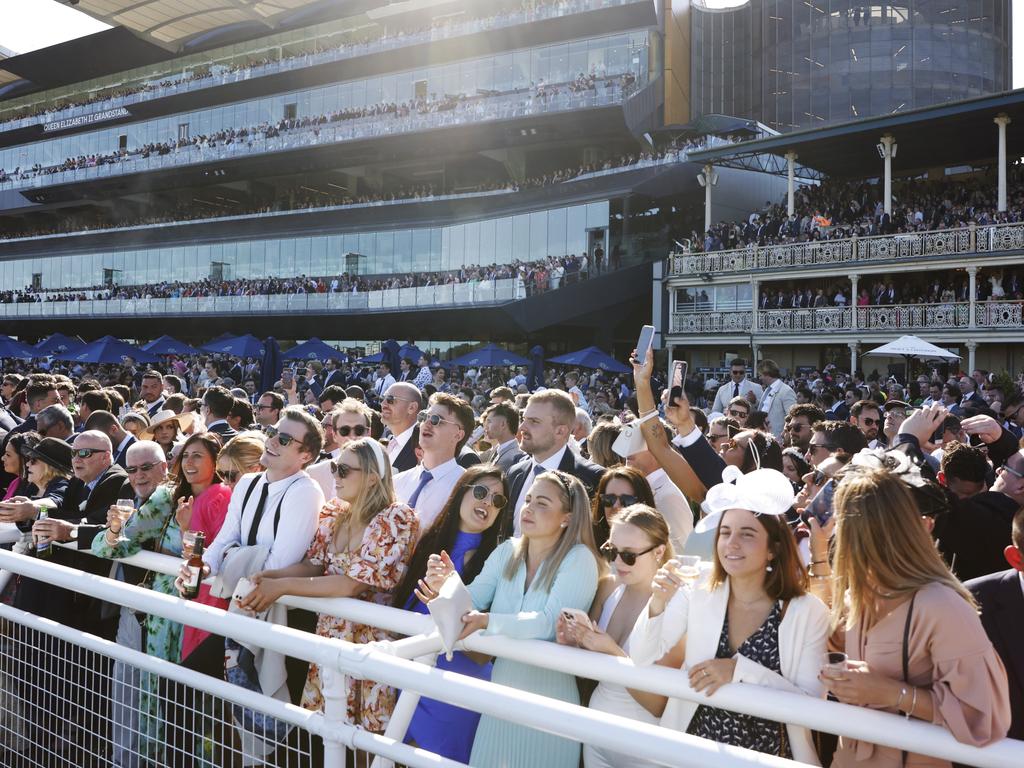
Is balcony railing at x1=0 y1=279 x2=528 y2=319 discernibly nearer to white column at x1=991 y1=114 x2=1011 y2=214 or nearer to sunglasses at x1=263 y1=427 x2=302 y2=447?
white column at x1=991 y1=114 x2=1011 y2=214

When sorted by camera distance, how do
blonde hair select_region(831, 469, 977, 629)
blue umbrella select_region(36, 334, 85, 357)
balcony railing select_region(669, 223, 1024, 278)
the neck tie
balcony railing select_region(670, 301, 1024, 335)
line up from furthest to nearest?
blue umbrella select_region(36, 334, 85, 357) → balcony railing select_region(669, 223, 1024, 278) → balcony railing select_region(670, 301, 1024, 335) → the neck tie → blonde hair select_region(831, 469, 977, 629)

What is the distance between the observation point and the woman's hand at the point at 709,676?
86.7 inches

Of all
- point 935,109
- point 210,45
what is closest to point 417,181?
point 210,45

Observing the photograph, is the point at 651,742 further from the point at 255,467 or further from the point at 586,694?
the point at 255,467

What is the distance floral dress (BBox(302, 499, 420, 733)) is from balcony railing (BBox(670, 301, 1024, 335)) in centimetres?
2518

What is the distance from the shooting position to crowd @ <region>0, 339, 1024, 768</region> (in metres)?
2.40

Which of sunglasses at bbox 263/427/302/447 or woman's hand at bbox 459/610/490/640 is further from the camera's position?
sunglasses at bbox 263/427/302/447

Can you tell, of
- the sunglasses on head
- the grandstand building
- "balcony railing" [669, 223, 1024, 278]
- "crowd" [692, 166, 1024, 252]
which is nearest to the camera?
the sunglasses on head

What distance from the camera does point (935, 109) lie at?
26172 mm

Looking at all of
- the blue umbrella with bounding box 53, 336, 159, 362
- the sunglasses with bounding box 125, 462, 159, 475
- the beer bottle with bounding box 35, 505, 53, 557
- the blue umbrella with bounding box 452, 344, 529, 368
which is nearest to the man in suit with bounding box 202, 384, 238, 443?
the sunglasses with bounding box 125, 462, 159, 475

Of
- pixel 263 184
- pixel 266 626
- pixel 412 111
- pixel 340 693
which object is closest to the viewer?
pixel 340 693

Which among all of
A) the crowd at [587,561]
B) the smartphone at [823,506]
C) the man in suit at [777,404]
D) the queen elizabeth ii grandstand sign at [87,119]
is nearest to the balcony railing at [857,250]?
the man in suit at [777,404]

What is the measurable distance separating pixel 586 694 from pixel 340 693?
1.15 meters

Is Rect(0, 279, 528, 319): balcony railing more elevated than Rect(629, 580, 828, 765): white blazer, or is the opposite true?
Rect(0, 279, 528, 319): balcony railing
